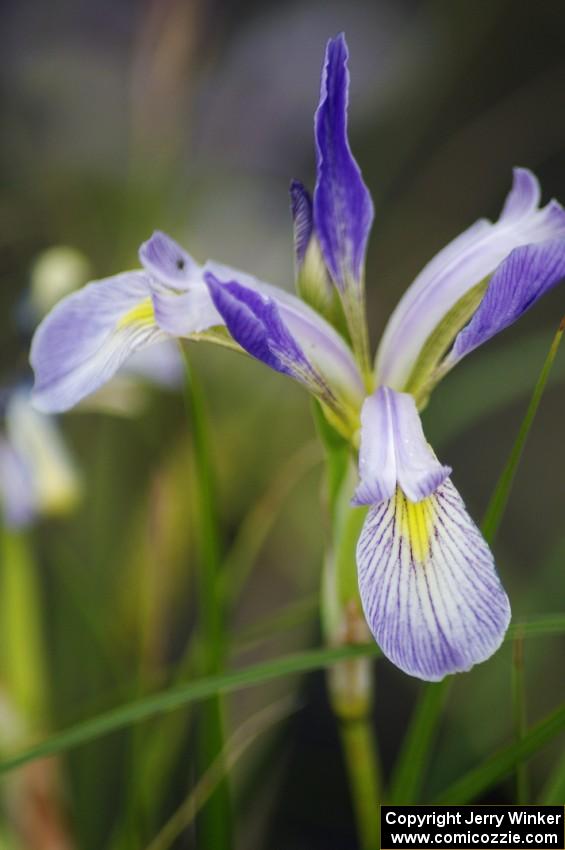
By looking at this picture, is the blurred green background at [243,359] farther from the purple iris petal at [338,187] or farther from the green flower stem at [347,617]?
the purple iris petal at [338,187]

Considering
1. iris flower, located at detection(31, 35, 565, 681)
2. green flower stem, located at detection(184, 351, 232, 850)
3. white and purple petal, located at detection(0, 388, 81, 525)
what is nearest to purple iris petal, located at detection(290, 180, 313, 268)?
iris flower, located at detection(31, 35, 565, 681)

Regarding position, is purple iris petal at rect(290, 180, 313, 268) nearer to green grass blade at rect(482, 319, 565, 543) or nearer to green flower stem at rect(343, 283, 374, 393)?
green flower stem at rect(343, 283, 374, 393)

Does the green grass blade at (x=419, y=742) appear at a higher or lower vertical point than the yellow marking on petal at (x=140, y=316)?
lower

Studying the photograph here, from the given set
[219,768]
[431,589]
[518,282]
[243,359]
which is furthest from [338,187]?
[243,359]

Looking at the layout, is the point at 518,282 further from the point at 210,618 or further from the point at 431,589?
the point at 210,618

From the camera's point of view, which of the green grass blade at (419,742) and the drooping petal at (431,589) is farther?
the green grass blade at (419,742)

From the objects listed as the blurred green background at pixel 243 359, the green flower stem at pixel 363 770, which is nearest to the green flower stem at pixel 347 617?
Answer: the green flower stem at pixel 363 770
